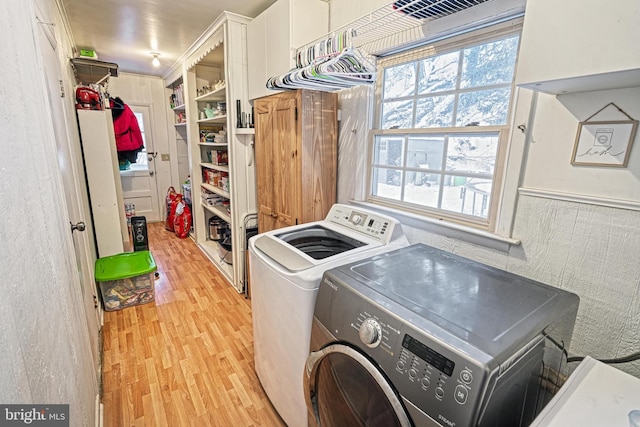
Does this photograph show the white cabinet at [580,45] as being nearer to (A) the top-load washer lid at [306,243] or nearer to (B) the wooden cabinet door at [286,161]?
(A) the top-load washer lid at [306,243]

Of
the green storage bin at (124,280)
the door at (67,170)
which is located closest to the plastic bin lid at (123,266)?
the green storage bin at (124,280)

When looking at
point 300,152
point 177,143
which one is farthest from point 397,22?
point 177,143

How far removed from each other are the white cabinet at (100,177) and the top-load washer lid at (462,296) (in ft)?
8.41

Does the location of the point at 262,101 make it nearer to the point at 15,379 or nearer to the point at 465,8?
the point at 465,8

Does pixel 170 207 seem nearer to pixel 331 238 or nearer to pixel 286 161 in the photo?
pixel 286 161

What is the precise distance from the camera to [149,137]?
495 centimetres

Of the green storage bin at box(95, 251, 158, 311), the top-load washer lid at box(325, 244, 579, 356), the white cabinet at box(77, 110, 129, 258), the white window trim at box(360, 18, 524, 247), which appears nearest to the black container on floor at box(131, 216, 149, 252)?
the white cabinet at box(77, 110, 129, 258)

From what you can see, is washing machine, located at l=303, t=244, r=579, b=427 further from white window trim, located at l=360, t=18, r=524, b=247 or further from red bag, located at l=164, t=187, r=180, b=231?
red bag, located at l=164, t=187, r=180, b=231

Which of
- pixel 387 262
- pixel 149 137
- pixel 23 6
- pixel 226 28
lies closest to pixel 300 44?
pixel 226 28

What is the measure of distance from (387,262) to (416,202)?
0.68 m

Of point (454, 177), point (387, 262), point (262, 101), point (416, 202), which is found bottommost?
point (387, 262)

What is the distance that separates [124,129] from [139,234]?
1.33 meters

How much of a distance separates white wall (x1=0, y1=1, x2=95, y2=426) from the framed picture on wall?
5.28ft

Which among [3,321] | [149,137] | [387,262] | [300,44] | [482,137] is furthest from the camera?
[149,137]
